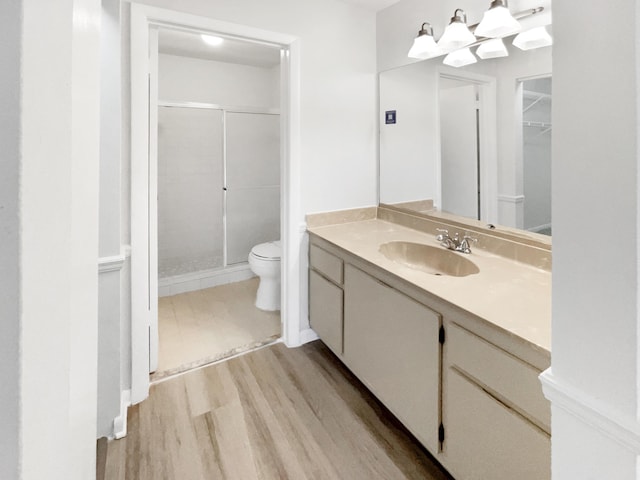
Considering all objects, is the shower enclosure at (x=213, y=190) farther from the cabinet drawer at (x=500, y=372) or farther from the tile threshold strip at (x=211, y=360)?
the cabinet drawer at (x=500, y=372)

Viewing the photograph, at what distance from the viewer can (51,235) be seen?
0.33 metres

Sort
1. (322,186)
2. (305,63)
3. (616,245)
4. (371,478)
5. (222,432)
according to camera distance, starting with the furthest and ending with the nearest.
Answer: (322,186) < (305,63) < (222,432) < (371,478) < (616,245)

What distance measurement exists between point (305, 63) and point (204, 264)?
2227mm

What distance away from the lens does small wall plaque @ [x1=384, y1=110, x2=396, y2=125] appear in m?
2.42

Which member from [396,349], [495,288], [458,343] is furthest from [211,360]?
[495,288]

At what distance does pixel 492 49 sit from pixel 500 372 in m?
1.55

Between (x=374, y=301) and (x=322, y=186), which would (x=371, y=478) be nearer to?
(x=374, y=301)

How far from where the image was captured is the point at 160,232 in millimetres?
3336

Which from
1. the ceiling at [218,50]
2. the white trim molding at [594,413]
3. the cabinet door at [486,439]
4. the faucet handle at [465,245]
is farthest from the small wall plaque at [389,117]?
the white trim molding at [594,413]

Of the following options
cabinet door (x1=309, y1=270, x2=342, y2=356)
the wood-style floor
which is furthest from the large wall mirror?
the wood-style floor

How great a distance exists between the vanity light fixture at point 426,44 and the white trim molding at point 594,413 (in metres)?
1.89

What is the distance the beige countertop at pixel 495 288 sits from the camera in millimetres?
1005

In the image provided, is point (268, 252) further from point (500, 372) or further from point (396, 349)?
point (500, 372)

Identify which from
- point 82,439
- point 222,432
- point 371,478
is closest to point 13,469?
point 82,439
